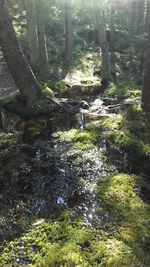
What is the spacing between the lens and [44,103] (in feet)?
29.7

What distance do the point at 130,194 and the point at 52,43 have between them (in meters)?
20.2

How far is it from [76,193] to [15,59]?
483 cm

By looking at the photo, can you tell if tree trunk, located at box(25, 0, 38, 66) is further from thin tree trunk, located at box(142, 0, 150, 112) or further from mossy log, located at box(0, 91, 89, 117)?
thin tree trunk, located at box(142, 0, 150, 112)

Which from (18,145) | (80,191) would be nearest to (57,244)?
(80,191)

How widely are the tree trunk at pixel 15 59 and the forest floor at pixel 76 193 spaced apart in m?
1.02

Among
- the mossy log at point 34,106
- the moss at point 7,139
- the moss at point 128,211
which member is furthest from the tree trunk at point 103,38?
the moss at point 128,211

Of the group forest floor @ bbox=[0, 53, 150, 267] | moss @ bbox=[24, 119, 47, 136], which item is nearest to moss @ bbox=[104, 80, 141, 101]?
forest floor @ bbox=[0, 53, 150, 267]

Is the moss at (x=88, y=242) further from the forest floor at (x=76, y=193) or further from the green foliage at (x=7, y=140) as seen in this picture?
the green foliage at (x=7, y=140)

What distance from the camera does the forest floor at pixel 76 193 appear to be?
386 centimetres

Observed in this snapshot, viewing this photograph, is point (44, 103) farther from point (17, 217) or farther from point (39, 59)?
point (39, 59)

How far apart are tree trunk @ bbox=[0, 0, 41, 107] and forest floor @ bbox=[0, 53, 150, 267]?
1.02m

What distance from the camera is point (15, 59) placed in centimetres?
862

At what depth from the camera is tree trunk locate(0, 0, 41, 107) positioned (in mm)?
8336

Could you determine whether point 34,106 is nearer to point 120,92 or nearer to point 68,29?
point 120,92
